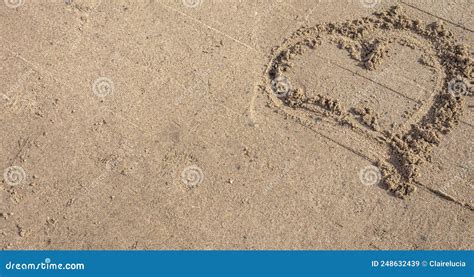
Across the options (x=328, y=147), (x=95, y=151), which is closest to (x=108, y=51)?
(x=95, y=151)

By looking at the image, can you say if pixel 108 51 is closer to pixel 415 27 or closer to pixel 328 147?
pixel 328 147

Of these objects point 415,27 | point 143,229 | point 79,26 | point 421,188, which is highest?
point 415,27
